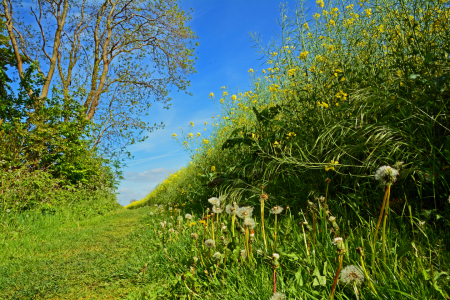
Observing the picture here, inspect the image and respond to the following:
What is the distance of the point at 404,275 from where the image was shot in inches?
53.4

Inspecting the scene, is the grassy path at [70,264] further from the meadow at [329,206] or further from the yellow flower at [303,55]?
the yellow flower at [303,55]

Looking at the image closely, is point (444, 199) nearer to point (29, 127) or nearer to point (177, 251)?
point (177, 251)

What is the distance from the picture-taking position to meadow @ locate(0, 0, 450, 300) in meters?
1.41

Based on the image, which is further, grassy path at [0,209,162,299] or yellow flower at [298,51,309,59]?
yellow flower at [298,51,309,59]

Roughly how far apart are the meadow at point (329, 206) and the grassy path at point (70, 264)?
0.02 meters

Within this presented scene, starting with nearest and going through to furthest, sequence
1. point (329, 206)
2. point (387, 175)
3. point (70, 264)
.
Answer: point (387, 175), point (329, 206), point (70, 264)

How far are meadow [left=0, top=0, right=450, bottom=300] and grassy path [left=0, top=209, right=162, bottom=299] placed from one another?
20 millimetres

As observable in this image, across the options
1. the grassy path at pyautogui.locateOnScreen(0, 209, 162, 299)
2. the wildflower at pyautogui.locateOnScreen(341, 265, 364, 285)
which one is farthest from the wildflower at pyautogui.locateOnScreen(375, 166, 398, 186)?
the grassy path at pyautogui.locateOnScreen(0, 209, 162, 299)

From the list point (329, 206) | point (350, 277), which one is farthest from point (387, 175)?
point (329, 206)

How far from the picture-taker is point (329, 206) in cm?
239

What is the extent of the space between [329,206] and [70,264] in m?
2.78

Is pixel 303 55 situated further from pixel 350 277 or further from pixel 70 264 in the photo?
pixel 70 264

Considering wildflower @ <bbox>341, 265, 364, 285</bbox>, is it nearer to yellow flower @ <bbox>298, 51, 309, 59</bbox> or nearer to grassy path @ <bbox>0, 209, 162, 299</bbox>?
grassy path @ <bbox>0, 209, 162, 299</bbox>

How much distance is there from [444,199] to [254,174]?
183cm
